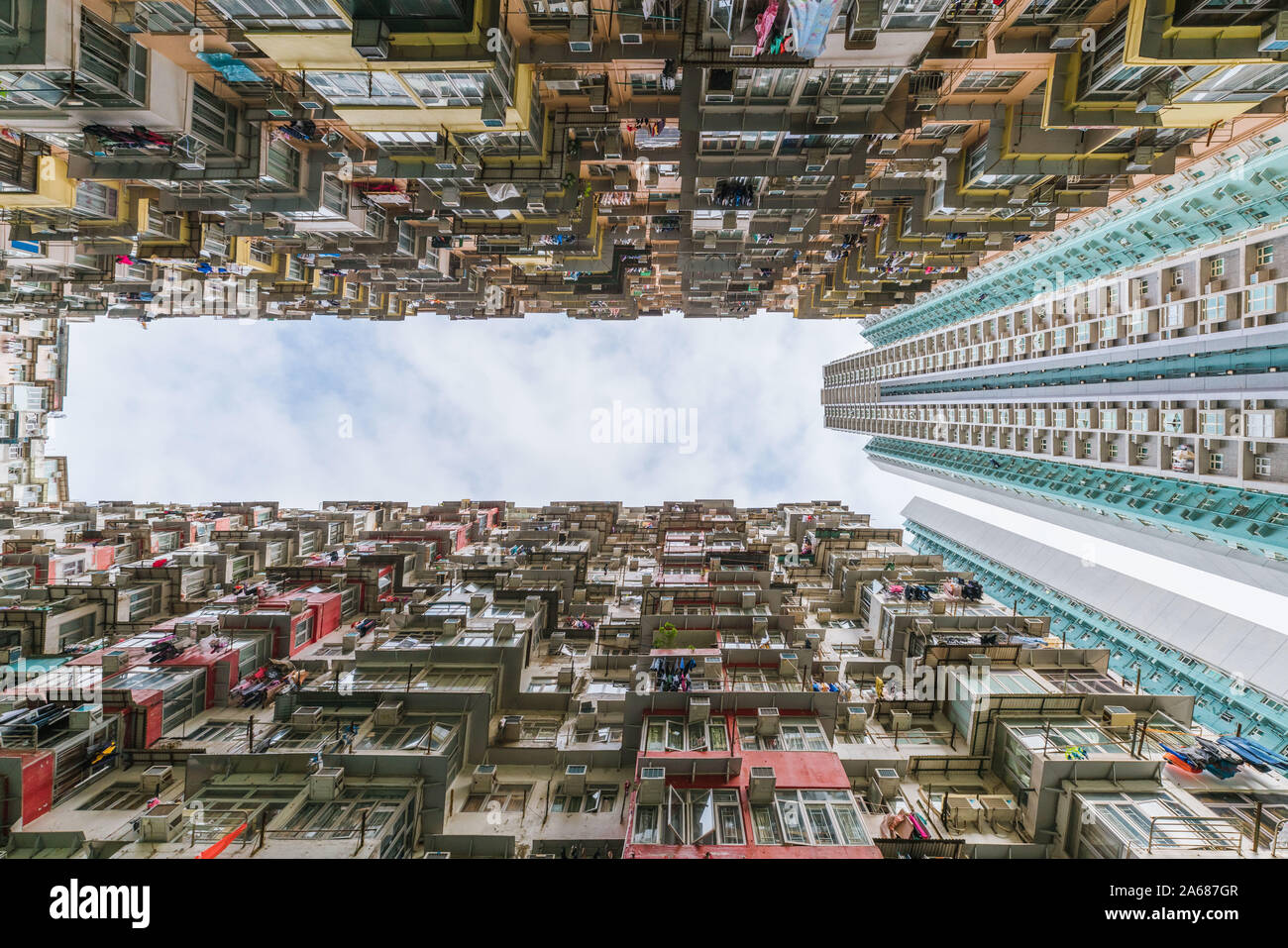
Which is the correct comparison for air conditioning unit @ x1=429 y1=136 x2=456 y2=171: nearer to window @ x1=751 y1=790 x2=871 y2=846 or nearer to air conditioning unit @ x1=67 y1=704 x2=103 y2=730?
air conditioning unit @ x1=67 y1=704 x2=103 y2=730

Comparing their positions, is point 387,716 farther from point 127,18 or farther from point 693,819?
point 127,18

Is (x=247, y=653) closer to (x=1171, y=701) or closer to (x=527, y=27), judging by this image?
(x=527, y=27)

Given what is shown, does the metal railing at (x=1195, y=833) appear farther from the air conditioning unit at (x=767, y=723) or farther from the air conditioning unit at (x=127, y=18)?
the air conditioning unit at (x=127, y=18)

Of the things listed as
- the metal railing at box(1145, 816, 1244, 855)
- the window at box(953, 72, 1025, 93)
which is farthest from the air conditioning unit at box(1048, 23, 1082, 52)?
the metal railing at box(1145, 816, 1244, 855)
